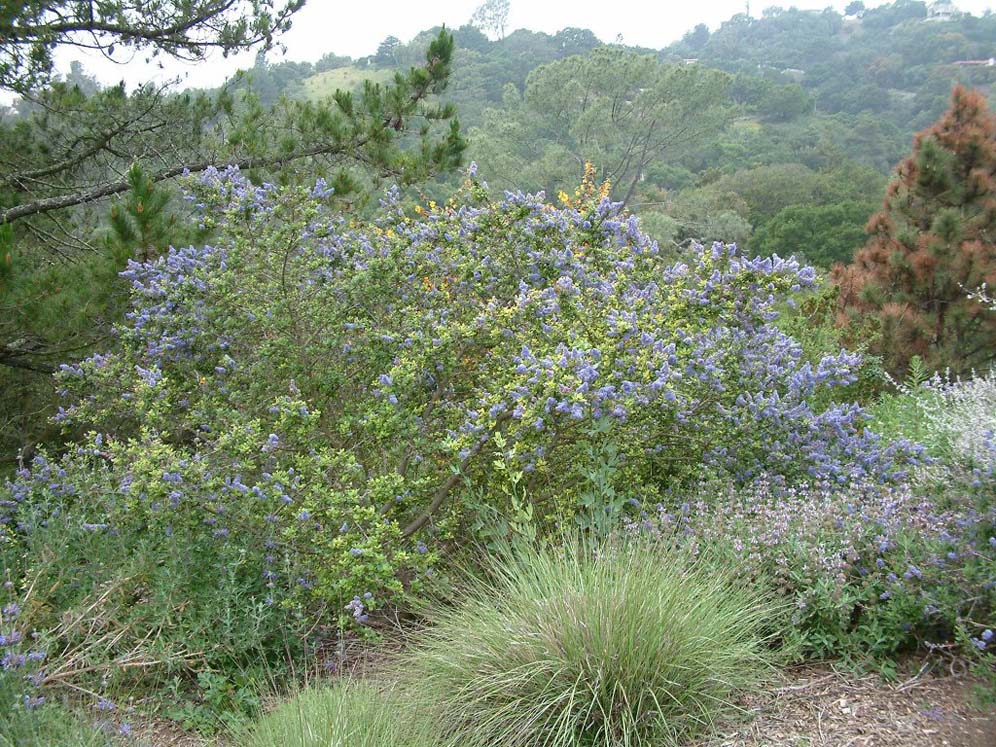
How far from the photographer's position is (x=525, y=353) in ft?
12.2

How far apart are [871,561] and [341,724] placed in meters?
2.08

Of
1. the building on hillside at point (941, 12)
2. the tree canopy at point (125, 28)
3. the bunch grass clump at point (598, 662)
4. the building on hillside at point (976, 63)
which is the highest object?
the building on hillside at point (941, 12)

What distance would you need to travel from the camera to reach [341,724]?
101 inches

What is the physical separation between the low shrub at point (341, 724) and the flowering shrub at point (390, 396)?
0.48m

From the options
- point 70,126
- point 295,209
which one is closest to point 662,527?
point 295,209

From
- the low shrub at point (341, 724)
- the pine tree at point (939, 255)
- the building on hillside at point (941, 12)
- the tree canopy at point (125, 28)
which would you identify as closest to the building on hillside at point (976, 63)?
the building on hillside at point (941, 12)

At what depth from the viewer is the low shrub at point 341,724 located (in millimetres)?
2498

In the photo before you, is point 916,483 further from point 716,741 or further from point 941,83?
point 941,83

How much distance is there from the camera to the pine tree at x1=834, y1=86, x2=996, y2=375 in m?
8.42

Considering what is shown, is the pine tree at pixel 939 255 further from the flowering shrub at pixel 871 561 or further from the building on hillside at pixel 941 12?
the building on hillside at pixel 941 12

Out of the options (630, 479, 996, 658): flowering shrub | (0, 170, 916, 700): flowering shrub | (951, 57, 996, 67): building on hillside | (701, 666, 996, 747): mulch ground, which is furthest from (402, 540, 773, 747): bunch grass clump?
(951, 57, 996, 67): building on hillside

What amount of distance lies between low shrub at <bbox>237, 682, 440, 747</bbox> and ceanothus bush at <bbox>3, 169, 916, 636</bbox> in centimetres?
63

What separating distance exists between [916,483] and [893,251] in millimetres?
5839

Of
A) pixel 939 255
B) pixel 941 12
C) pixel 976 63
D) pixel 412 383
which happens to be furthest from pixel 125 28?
pixel 941 12
